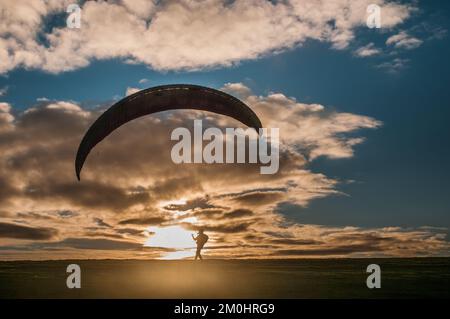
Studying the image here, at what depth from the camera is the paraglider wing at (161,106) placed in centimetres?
2181

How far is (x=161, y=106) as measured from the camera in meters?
23.0

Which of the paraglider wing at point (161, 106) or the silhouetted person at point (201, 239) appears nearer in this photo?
the paraglider wing at point (161, 106)

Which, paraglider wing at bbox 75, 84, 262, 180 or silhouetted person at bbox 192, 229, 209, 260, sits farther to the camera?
silhouetted person at bbox 192, 229, 209, 260

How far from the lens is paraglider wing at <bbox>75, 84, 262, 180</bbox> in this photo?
71.6 feet

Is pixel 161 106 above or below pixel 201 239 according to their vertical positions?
above

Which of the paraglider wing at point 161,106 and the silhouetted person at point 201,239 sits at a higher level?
the paraglider wing at point 161,106

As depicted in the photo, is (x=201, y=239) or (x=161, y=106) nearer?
(x=161, y=106)
